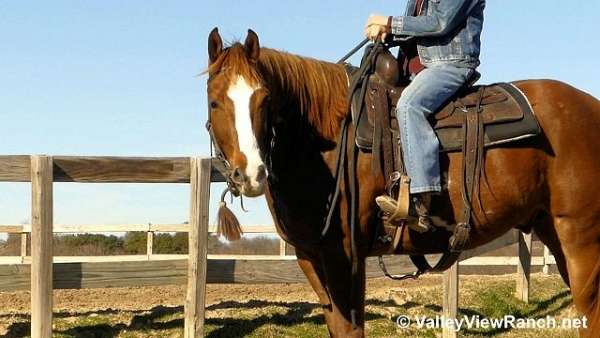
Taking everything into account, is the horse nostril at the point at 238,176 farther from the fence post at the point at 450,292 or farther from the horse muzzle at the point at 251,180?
the fence post at the point at 450,292

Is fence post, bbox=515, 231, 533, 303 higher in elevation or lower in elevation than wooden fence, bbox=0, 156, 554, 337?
lower

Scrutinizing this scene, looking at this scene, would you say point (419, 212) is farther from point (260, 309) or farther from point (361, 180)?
point (260, 309)

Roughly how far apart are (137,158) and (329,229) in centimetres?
306

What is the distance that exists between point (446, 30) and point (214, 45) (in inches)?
60.0

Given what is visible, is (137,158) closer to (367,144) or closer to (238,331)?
(238,331)

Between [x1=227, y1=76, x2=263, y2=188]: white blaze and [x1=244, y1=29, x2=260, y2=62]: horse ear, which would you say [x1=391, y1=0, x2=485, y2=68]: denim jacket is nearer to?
[x1=244, y1=29, x2=260, y2=62]: horse ear

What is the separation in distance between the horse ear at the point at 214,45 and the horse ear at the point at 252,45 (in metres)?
0.15

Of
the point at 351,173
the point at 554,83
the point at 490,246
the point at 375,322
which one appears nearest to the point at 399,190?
the point at 351,173

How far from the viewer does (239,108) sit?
366cm

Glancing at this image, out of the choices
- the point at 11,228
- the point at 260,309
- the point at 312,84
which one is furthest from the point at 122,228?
the point at 312,84

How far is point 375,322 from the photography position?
779 centimetres

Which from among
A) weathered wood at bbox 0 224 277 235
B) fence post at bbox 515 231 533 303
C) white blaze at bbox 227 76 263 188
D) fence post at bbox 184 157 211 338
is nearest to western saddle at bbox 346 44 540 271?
white blaze at bbox 227 76 263 188

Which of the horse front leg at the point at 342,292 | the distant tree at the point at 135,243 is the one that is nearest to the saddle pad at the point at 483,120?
the horse front leg at the point at 342,292

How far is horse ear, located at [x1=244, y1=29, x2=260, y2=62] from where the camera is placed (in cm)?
388
